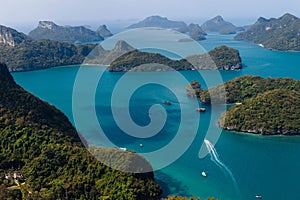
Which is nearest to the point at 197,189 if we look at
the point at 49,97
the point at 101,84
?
the point at 49,97

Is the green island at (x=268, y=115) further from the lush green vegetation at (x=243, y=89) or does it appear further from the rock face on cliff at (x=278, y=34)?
the rock face on cliff at (x=278, y=34)

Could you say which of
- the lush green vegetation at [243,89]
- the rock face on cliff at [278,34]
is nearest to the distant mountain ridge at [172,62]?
the lush green vegetation at [243,89]

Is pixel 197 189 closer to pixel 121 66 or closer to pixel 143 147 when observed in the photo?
pixel 143 147

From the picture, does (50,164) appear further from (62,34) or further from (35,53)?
(62,34)

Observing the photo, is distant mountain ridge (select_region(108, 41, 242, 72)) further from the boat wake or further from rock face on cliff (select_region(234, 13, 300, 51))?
the boat wake

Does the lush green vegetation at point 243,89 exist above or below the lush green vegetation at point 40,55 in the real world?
above

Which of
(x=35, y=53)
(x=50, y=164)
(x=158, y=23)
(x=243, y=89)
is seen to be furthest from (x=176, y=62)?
(x=158, y=23)
